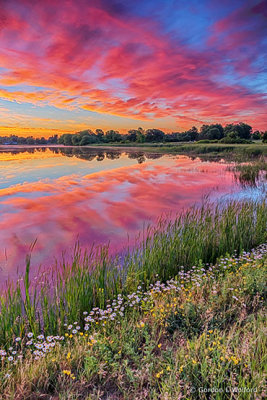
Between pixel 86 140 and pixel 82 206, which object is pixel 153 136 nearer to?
pixel 86 140

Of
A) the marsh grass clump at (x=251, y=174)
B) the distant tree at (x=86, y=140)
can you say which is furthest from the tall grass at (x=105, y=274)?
the distant tree at (x=86, y=140)

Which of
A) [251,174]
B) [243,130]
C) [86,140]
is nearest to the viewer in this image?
[251,174]

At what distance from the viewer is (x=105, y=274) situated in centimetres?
666

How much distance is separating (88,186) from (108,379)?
21.3 meters

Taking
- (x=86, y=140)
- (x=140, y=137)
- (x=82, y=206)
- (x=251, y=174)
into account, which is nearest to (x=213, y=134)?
(x=140, y=137)

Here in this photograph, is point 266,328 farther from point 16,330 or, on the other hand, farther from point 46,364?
point 16,330

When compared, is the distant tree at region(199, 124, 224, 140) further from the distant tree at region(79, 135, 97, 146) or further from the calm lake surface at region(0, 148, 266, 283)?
the calm lake surface at region(0, 148, 266, 283)

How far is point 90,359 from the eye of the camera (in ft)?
10.5

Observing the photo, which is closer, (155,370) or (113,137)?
(155,370)

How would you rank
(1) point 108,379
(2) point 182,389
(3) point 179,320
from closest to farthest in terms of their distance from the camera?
(2) point 182,389 → (1) point 108,379 → (3) point 179,320

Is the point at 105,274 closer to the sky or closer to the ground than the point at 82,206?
closer to the sky

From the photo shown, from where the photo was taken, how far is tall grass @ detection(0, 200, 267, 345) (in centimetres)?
498

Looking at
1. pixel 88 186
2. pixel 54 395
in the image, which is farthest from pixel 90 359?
pixel 88 186

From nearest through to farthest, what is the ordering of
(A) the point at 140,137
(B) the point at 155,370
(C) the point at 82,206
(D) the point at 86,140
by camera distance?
1. (B) the point at 155,370
2. (C) the point at 82,206
3. (A) the point at 140,137
4. (D) the point at 86,140
